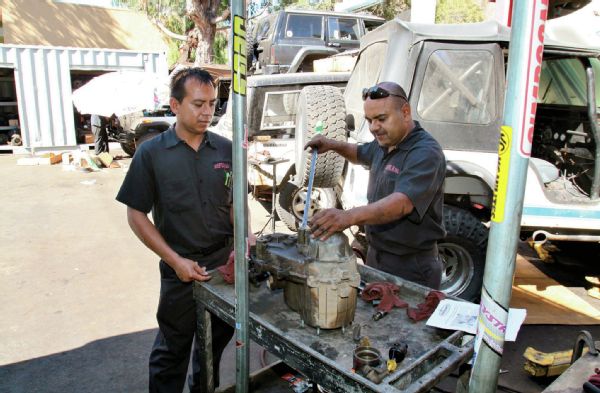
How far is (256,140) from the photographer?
20.7 ft

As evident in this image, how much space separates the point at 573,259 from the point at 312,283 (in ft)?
14.9

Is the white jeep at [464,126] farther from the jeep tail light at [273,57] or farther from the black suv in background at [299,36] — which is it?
the jeep tail light at [273,57]

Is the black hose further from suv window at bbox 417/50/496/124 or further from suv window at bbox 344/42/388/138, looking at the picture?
suv window at bbox 344/42/388/138

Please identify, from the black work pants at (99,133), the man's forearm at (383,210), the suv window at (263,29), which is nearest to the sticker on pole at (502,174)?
the man's forearm at (383,210)

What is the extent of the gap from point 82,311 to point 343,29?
793cm

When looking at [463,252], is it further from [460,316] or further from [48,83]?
[48,83]

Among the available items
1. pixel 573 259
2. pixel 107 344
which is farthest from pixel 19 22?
pixel 573 259

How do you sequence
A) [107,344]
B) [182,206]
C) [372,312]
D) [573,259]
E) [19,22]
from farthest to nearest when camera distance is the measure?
[19,22] < [573,259] < [107,344] < [182,206] < [372,312]

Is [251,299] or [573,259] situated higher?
[251,299]

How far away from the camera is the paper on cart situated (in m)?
1.69

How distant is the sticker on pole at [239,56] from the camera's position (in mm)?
1275

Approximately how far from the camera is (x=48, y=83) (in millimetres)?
12938

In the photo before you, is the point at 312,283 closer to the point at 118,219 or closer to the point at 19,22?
the point at 118,219

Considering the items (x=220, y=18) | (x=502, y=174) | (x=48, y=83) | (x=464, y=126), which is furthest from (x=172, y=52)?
(x=502, y=174)
